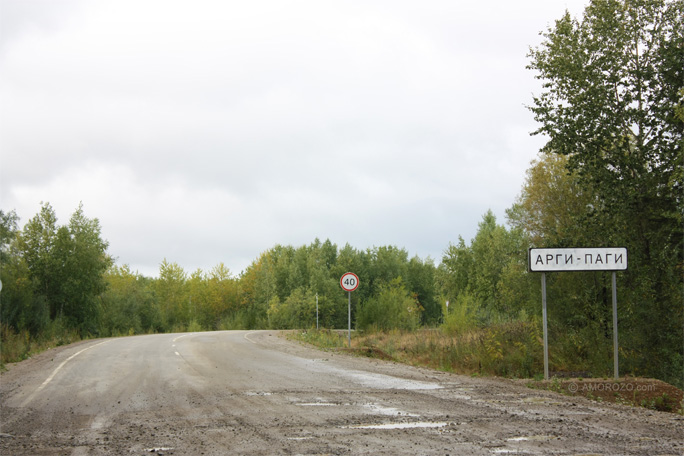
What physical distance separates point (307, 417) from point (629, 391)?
6.83 meters

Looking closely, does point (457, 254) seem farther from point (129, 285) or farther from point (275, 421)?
point (275, 421)

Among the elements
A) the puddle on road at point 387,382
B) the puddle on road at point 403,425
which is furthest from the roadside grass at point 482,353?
the puddle on road at point 403,425

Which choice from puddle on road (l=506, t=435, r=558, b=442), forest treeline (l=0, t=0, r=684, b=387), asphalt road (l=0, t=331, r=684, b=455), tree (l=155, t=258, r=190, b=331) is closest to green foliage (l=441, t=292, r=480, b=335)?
forest treeline (l=0, t=0, r=684, b=387)

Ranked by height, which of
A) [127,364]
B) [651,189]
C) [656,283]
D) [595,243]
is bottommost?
[127,364]

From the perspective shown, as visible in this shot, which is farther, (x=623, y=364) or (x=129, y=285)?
(x=129, y=285)

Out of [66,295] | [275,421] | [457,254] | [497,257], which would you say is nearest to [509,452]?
[275,421]

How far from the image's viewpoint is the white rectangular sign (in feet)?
45.3

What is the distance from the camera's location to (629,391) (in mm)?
11883

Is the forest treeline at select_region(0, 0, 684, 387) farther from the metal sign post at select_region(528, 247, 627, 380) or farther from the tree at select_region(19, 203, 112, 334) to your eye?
the tree at select_region(19, 203, 112, 334)

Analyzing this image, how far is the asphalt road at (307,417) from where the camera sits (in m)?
7.16

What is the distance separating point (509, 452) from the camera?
6.73 meters

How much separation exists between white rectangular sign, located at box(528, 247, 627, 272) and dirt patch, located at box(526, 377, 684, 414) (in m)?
2.58

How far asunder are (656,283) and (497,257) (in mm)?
43512

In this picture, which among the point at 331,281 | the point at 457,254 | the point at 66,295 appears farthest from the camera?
the point at 331,281
